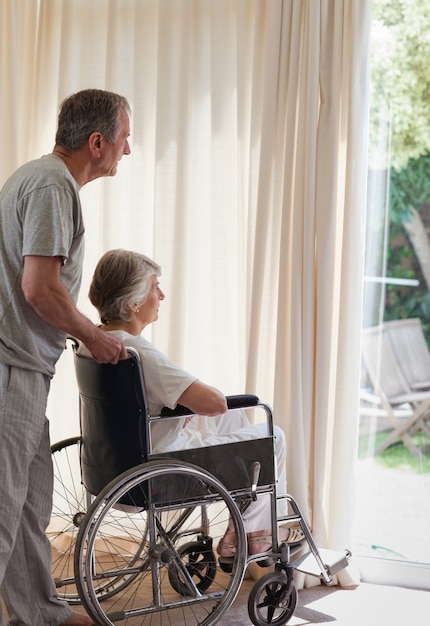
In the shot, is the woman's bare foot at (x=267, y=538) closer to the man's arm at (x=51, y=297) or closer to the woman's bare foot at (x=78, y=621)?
the woman's bare foot at (x=78, y=621)

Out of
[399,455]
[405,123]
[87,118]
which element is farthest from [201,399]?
[405,123]

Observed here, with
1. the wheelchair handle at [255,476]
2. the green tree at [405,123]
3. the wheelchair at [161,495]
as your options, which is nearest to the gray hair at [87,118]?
the wheelchair at [161,495]

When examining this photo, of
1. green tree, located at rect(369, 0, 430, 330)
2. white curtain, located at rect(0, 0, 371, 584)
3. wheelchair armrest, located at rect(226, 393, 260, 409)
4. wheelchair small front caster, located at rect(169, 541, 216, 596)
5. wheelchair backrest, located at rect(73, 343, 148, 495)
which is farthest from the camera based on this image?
green tree, located at rect(369, 0, 430, 330)

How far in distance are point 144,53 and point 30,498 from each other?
76.8 inches

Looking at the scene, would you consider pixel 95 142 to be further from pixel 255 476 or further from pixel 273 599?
pixel 273 599

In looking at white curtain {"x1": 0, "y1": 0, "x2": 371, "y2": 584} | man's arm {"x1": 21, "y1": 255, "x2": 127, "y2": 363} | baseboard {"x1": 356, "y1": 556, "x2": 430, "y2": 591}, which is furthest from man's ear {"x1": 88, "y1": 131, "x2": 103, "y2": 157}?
baseboard {"x1": 356, "y1": 556, "x2": 430, "y2": 591}

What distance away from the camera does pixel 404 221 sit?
334 centimetres

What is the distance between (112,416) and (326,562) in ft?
3.06

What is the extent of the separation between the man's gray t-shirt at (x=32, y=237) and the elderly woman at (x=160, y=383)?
277 mm

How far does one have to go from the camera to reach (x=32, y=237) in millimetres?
2217

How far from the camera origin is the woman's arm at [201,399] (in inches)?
95.9

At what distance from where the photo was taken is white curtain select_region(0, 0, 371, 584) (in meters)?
3.18

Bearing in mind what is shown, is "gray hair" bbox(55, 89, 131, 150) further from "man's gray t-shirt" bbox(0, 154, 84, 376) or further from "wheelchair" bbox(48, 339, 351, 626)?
"wheelchair" bbox(48, 339, 351, 626)

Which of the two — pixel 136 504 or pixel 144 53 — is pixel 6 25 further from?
pixel 136 504
